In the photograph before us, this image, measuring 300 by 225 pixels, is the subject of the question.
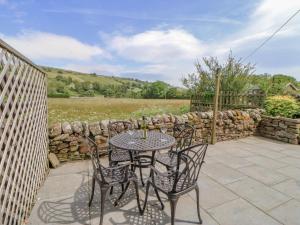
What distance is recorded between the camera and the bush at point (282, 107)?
18.3 feet

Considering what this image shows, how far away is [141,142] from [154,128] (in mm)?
1958

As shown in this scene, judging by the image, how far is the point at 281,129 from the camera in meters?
5.35

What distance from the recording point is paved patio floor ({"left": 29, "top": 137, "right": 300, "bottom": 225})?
215 cm

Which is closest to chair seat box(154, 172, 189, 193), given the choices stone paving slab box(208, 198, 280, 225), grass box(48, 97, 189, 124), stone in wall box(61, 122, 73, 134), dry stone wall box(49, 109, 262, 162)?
stone paving slab box(208, 198, 280, 225)

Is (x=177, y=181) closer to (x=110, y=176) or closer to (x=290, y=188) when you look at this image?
(x=110, y=176)

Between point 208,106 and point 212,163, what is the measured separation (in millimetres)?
4530

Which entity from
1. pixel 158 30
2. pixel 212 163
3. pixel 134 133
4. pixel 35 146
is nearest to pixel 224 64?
pixel 158 30

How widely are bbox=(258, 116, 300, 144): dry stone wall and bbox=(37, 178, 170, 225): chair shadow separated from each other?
4.54m

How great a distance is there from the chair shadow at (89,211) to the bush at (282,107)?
5134 millimetres

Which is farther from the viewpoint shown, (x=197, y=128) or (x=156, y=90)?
(x=156, y=90)

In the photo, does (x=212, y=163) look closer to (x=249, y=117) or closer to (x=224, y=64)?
(x=249, y=117)

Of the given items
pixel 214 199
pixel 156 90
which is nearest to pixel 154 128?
pixel 214 199

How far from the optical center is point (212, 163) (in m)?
3.75

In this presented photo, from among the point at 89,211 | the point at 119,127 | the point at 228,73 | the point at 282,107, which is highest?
the point at 228,73
